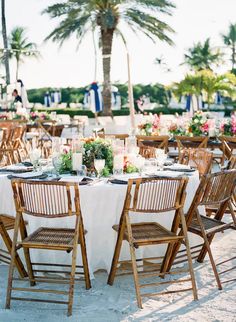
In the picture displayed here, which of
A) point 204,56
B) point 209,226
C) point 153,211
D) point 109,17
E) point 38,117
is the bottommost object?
point 209,226

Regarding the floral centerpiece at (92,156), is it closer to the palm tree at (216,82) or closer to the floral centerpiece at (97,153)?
the floral centerpiece at (97,153)

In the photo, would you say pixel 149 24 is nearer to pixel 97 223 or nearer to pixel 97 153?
pixel 97 153

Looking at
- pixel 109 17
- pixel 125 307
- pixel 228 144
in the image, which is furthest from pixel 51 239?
pixel 109 17

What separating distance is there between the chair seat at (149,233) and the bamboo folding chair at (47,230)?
39cm

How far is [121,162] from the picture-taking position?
15.3 ft

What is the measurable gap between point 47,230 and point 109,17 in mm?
14717

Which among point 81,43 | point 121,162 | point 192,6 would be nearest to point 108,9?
point 81,43

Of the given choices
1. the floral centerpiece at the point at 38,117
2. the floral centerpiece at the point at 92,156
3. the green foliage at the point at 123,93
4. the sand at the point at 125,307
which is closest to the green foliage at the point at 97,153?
the floral centerpiece at the point at 92,156

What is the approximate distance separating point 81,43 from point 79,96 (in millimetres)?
12889

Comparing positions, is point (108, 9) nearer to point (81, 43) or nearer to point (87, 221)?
point (81, 43)

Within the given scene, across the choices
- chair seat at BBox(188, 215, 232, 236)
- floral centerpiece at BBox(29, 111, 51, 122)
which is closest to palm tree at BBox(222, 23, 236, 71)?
floral centerpiece at BBox(29, 111, 51, 122)

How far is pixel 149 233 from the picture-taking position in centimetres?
397

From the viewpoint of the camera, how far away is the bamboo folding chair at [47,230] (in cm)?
367

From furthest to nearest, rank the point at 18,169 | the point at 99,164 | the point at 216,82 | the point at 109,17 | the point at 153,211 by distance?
the point at 216,82 → the point at 109,17 → the point at 18,169 → the point at 99,164 → the point at 153,211
